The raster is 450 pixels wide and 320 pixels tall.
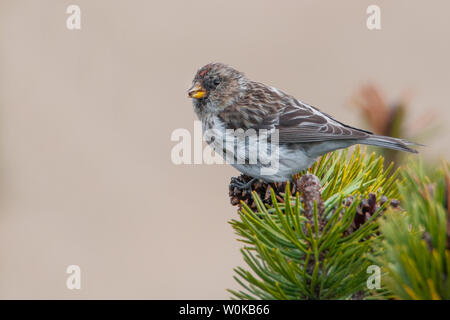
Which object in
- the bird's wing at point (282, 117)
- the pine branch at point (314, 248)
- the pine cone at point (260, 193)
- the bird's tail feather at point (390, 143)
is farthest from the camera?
the bird's wing at point (282, 117)

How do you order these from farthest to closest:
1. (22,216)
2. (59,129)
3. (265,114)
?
(59,129), (22,216), (265,114)

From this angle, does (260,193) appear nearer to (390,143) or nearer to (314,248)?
(390,143)

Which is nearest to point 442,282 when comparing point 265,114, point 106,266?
point 265,114

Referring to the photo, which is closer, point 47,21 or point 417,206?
point 417,206

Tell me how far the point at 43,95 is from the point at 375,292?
5.59 m

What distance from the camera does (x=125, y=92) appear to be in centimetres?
657

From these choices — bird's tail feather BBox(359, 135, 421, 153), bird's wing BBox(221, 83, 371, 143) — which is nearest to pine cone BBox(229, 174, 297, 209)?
bird's tail feather BBox(359, 135, 421, 153)

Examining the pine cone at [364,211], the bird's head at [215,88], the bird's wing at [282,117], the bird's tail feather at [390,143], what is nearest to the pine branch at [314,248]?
the pine cone at [364,211]

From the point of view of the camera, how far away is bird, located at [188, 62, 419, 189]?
7.73 ft

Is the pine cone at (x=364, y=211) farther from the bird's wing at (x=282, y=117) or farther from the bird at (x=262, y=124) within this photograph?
the bird's wing at (x=282, y=117)

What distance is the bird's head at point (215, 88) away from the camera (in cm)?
288

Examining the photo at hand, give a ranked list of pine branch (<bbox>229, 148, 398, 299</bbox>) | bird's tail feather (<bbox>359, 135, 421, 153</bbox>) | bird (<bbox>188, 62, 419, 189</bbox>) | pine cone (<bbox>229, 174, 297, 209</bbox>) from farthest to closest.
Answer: bird (<bbox>188, 62, 419, 189</bbox>)
bird's tail feather (<bbox>359, 135, 421, 153</bbox>)
pine cone (<bbox>229, 174, 297, 209</bbox>)
pine branch (<bbox>229, 148, 398, 299</bbox>)

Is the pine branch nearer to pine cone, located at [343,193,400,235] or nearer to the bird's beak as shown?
A: pine cone, located at [343,193,400,235]

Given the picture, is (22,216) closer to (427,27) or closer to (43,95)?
(43,95)
